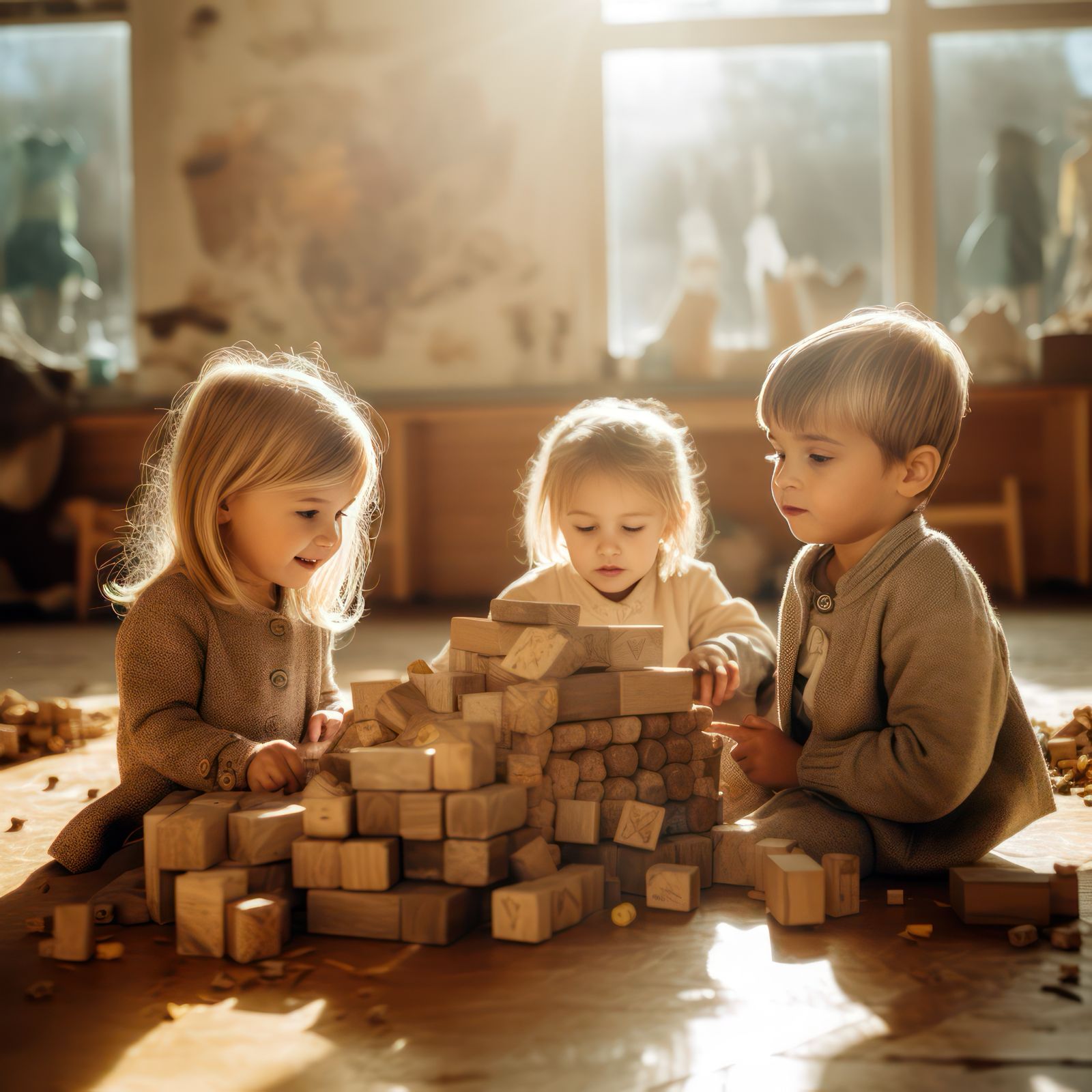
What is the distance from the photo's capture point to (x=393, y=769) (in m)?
1.27

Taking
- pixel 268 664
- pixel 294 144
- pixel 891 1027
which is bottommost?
pixel 891 1027

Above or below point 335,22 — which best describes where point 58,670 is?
below

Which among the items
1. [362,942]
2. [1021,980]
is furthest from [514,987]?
[1021,980]

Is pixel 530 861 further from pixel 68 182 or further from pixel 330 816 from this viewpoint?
pixel 68 182

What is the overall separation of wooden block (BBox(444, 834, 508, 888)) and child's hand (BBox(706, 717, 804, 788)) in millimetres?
447

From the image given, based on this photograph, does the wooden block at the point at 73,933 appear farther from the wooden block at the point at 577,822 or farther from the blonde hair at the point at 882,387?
the blonde hair at the point at 882,387

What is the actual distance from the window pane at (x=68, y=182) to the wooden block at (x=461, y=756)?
194 inches

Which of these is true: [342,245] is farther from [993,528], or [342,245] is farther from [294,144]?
[993,528]

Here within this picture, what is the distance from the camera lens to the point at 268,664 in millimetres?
1728

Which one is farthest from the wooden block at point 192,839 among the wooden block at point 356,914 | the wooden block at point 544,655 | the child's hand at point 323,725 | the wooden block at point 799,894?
the wooden block at point 799,894

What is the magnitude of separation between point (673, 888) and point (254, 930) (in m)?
0.48

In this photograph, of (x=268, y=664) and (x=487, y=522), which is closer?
(x=268, y=664)

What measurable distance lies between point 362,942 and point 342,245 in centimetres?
461

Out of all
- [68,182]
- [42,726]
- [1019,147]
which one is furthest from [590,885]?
[68,182]
